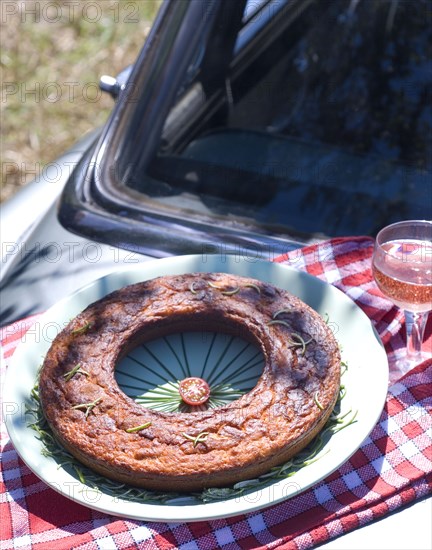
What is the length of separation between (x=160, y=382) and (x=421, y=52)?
1.58m

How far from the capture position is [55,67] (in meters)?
5.75

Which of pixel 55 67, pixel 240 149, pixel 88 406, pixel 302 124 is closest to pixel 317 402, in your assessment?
pixel 88 406

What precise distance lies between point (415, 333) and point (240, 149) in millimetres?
986

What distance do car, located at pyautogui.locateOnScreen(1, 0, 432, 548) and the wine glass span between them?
39cm

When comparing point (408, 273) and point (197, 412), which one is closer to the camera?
point (197, 412)

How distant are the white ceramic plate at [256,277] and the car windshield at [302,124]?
355 millimetres

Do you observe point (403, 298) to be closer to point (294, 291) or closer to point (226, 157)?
point (294, 291)

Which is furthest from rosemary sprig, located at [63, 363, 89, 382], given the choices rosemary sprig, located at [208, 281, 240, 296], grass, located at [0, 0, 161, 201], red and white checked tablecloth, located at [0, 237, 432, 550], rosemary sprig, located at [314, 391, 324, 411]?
grass, located at [0, 0, 161, 201]

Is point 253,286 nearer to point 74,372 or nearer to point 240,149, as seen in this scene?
point 74,372

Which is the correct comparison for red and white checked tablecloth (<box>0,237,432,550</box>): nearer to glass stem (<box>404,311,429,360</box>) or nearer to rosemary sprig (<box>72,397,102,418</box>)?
glass stem (<box>404,311,429,360</box>)

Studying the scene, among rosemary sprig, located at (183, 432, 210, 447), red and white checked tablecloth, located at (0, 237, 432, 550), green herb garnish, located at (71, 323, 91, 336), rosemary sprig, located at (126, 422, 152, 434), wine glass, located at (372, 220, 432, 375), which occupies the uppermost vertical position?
wine glass, located at (372, 220, 432, 375)

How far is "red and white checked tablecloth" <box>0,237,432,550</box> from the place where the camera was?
160cm

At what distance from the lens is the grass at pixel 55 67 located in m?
5.23

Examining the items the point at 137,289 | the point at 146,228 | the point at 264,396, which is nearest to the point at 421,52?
the point at 146,228
